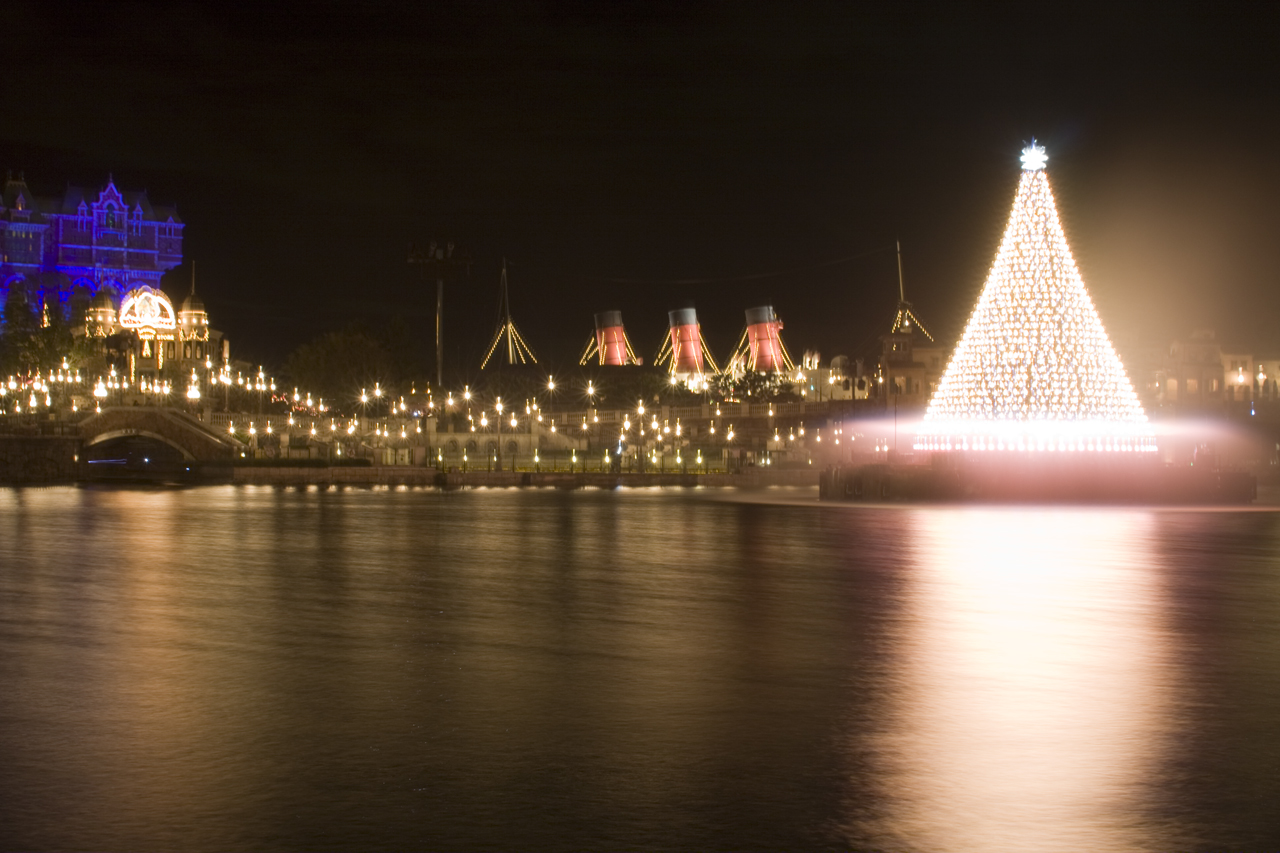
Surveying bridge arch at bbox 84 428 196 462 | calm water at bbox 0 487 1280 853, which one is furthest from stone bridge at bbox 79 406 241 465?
calm water at bbox 0 487 1280 853

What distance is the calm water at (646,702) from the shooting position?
7.56 metres

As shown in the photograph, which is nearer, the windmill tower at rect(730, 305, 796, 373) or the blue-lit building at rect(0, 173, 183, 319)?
the blue-lit building at rect(0, 173, 183, 319)

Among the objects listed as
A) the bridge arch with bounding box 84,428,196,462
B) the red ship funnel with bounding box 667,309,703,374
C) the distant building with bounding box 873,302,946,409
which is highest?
the red ship funnel with bounding box 667,309,703,374

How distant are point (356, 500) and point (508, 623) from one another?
34.4 m

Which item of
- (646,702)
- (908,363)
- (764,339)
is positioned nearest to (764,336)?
(764,339)

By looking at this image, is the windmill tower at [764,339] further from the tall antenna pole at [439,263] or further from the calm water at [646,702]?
the calm water at [646,702]

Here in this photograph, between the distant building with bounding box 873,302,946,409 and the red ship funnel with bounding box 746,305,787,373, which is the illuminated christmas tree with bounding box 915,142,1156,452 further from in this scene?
the red ship funnel with bounding box 746,305,787,373

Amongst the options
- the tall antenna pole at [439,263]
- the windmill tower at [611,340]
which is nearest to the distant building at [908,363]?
the tall antenna pole at [439,263]

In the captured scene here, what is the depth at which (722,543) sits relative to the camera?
2698 cm

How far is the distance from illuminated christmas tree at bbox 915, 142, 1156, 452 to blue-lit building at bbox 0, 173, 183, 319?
111 m

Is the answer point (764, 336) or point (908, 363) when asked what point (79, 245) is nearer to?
point (764, 336)

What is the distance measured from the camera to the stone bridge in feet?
250

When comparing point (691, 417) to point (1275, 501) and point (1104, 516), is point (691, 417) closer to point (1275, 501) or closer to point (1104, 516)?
point (1275, 501)

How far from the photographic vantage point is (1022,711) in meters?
10.4
